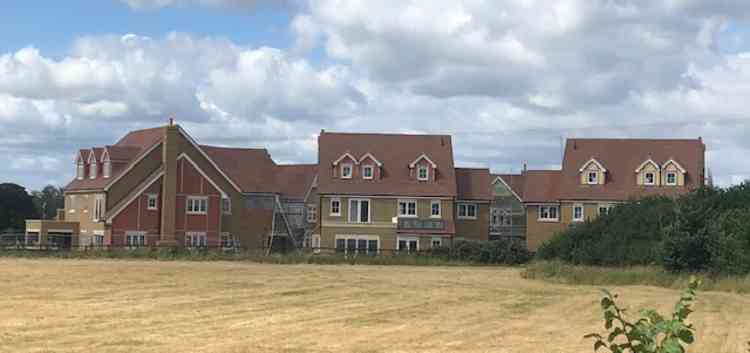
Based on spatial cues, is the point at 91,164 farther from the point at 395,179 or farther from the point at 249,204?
the point at 395,179

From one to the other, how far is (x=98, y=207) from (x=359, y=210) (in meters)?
19.7

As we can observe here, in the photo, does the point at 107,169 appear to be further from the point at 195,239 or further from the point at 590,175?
the point at 590,175

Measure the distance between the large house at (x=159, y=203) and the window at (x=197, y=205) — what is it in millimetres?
75

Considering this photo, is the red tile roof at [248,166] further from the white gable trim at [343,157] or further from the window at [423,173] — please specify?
the window at [423,173]

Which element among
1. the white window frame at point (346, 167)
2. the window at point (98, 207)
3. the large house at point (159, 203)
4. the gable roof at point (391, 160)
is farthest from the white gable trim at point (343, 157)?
the window at point (98, 207)

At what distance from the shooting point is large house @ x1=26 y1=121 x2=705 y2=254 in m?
76.5

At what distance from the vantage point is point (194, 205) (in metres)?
77.5

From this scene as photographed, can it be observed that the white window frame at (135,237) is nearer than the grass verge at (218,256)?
No

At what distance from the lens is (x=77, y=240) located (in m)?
78.1

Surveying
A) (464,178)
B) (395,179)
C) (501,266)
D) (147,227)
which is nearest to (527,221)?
(464,178)

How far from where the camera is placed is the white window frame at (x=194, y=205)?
77062 mm

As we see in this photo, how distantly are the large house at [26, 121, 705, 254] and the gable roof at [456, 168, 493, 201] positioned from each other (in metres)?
0.09

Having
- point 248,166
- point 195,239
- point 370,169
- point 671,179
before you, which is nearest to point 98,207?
→ point 195,239

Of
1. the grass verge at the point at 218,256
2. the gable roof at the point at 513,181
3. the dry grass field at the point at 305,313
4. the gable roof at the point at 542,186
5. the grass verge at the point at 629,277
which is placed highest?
the gable roof at the point at 513,181
